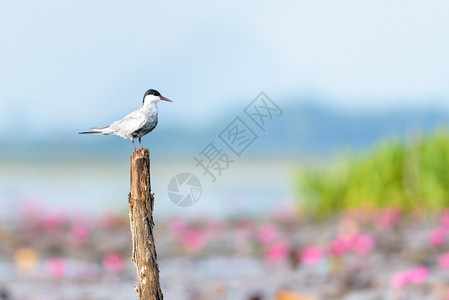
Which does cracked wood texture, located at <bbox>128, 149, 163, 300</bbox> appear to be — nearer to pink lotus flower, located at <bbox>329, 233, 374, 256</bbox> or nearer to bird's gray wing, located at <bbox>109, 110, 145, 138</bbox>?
bird's gray wing, located at <bbox>109, 110, 145, 138</bbox>

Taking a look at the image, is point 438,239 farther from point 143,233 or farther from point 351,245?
point 143,233

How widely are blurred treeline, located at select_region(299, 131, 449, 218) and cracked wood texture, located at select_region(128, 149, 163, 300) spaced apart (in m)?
8.54

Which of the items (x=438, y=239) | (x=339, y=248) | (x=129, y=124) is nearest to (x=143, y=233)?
(x=129, y=124)

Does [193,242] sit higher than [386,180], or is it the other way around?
[386,180]

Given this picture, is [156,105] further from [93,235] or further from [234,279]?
[93,235]

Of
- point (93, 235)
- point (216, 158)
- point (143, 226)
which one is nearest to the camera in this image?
point (143, 226)

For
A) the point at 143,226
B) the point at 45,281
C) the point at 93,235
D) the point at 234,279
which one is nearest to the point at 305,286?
the point at 234,279

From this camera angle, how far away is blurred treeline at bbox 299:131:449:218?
11.3 m

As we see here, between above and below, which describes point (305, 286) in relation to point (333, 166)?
below

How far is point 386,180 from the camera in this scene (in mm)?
12141

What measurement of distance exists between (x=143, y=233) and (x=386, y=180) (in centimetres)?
921

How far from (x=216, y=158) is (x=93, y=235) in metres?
7.62

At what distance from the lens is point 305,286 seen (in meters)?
7.29

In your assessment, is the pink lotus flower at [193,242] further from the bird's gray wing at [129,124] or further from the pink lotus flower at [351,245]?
the bird's gray wing at [129,124]
